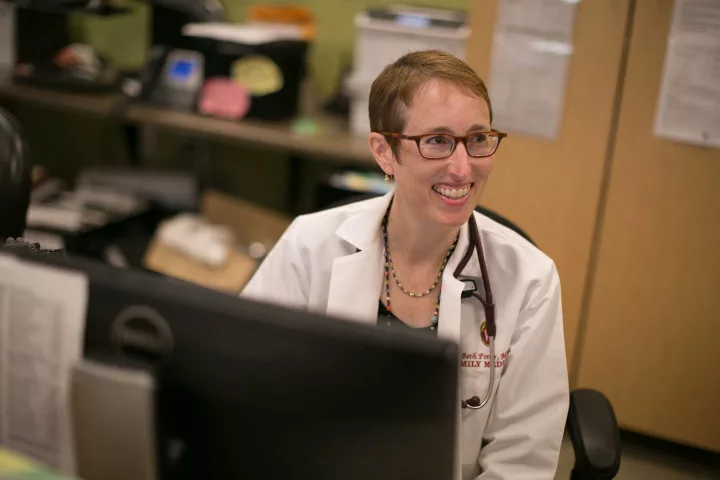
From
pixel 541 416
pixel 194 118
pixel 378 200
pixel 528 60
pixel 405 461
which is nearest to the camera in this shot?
pixel 405 461

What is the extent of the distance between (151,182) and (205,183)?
264 millimetres

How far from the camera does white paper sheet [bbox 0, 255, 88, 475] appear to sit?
2.47 feet

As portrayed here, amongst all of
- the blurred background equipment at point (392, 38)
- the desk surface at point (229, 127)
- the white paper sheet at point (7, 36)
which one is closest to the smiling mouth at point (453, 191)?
the desk surface at point (229, 127)

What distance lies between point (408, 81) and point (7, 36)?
2748 mm

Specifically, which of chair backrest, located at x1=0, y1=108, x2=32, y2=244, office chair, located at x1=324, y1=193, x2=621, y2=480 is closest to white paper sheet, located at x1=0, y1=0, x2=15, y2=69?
chair backrest, located at x1=0, y1=108, x2=32, y2=244

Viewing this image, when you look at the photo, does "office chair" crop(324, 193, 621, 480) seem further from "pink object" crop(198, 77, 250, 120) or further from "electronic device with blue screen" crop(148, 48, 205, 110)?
"electronic device with blue screen" crop(148, 48, 205, 110)

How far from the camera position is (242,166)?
→ 369cm

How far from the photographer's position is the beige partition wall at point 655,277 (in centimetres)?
227

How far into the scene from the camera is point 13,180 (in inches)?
64.7

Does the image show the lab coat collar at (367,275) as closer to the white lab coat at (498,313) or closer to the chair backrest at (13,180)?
the white lab coat at (498,313)

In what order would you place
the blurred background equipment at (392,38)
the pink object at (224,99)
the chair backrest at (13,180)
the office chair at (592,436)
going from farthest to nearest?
the pink object at (224,99) → the blurred background equipment at (392,38) → the chair backrest at (13,180) → the office chair at (592,436)

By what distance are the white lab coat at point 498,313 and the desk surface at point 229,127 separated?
45.7 inches

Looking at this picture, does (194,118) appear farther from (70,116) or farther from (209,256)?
(70,116)

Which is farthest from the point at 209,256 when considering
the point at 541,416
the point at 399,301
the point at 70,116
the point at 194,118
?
the point at 541,416
